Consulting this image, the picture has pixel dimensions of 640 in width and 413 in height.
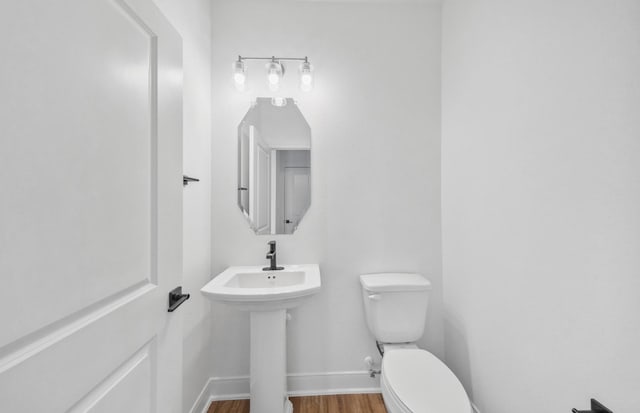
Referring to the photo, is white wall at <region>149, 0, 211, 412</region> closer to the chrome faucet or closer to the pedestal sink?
the pedestal sink

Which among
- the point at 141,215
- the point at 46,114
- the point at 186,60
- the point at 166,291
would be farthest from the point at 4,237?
the point at 186,60

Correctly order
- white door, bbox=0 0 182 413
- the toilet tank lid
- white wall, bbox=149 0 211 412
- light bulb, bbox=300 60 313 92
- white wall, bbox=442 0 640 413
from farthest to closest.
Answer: light bulb, bbox=300 60 313 92, the toilet tank lid, white wall, bbox=149 0 211 412, white wall, bbox=442 0 640 413, white door, bbox=0 0 182 413

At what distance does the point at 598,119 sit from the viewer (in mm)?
828

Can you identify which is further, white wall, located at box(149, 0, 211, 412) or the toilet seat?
white wall, located at box(149, 0, 211, 412)

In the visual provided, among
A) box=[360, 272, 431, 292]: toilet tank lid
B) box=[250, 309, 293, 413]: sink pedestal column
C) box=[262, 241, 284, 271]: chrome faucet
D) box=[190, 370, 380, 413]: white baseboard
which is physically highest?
box=[262, 241, 284, 271]: chrome faucet

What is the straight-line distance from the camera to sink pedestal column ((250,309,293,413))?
1.39m

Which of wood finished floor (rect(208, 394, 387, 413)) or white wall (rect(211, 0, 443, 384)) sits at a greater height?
white wall (rect(211, 0, 443, 384))

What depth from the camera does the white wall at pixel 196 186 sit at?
4.51 feet

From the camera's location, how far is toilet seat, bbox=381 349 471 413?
105 centimetres

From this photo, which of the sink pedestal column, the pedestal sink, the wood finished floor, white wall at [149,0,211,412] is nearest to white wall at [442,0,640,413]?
the wood finished floor

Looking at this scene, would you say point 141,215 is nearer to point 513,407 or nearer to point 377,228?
point 377,228

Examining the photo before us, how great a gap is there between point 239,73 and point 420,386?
6.28ft

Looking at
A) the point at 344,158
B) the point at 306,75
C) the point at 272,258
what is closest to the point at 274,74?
the point at 306,75

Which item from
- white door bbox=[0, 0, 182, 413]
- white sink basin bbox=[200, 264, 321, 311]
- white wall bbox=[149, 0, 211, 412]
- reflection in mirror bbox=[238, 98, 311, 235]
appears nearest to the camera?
white door bbox=[0, 0, 182, 413]
